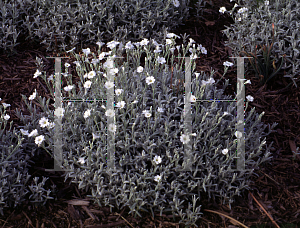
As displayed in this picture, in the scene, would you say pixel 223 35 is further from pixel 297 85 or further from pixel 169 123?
pixel 169 123

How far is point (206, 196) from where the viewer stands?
290 centimetres

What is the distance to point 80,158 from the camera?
8.92 feet

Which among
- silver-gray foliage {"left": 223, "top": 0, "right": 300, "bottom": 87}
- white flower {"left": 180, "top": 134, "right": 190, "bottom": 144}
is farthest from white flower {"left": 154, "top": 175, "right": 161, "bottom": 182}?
silver-gray foliage {"left": 223, "top": 0, "right": 300, "bottom": 87}

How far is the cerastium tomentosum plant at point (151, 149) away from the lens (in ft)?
8.93

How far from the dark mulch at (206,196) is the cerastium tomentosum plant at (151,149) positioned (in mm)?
112

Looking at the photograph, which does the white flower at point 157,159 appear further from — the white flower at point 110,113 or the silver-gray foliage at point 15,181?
the silver-gray foliage at point 15,181

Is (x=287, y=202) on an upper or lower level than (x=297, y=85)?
lower

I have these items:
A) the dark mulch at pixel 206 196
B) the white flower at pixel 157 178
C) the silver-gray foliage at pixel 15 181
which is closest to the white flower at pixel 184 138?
the white flower at pixel 157 178

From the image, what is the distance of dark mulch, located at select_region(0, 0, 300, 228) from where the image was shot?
271 cm

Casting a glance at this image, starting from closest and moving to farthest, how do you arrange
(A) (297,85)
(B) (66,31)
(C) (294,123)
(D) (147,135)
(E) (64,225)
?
(E) (64,225) → (D) (147,135) → (C) (294,123) → (A) (297,85) → (B) (66,31)

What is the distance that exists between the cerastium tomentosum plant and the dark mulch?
112mm

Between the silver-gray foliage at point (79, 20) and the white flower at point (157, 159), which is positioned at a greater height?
the silver-gray foliage at point (79, 20)

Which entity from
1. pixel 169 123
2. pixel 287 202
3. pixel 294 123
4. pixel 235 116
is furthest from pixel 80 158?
pixel 294 123

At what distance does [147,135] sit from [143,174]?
331 mm
